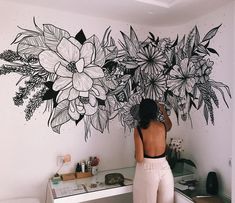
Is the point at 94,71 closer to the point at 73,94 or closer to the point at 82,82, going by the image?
the point at 82,82

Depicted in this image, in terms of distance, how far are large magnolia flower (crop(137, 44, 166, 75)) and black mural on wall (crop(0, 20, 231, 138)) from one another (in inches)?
0.5

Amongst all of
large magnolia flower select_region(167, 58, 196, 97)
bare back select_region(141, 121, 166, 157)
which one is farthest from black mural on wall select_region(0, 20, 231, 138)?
bare back select_region(141, 121, 166, 157)

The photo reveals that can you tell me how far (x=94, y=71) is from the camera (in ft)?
8.64

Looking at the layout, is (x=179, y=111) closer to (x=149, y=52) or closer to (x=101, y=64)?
(x=149, y=52)

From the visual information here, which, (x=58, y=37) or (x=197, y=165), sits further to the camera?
(x=197, y=165)

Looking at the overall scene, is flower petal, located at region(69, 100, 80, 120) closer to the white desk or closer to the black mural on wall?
the black mural on wall

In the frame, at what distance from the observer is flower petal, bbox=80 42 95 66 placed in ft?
8.46

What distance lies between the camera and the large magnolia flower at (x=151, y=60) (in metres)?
2.95

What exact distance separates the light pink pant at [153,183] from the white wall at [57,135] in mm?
618

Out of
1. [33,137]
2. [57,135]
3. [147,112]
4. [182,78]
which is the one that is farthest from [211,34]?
[33,137]

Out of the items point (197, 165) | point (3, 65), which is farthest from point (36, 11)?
point (197, 165)

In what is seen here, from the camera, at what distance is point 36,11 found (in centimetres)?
236

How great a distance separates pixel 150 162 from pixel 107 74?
115 cm

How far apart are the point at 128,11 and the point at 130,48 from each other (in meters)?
0.50
